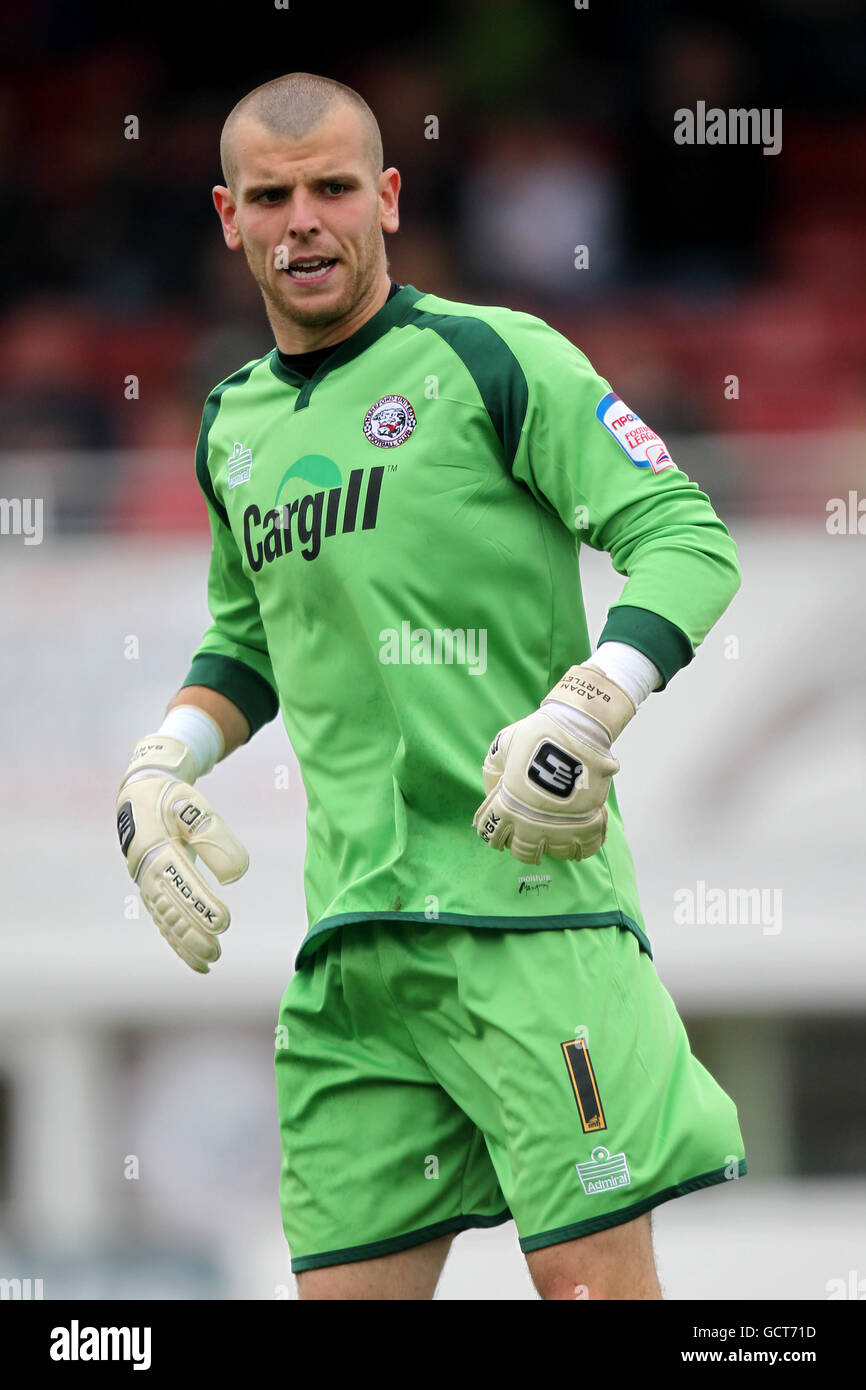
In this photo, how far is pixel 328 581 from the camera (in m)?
2.95

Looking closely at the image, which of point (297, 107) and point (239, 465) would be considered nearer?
point (297, 107)

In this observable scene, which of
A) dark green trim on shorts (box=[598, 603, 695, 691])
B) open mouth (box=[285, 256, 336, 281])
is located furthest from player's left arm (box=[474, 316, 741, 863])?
open mouth (box=[285, 256, 336, 281])

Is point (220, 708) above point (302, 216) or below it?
below

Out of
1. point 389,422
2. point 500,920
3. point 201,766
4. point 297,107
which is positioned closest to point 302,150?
point 297,107

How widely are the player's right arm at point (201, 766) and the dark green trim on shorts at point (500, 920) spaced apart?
0.24 metres

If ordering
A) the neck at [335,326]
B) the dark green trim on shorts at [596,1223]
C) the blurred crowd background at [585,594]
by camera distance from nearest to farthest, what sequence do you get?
the dark green trim on shorts at [596,1223] < the neck at [335,326] < the blurred crowd background at [585,594]

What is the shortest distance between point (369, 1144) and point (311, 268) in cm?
131

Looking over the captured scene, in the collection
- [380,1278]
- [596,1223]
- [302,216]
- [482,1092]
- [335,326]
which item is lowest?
[380,1278]

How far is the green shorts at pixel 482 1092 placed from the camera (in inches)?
108

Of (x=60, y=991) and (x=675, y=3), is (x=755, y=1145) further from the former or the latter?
(x=675, y=3)

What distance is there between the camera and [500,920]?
282cm

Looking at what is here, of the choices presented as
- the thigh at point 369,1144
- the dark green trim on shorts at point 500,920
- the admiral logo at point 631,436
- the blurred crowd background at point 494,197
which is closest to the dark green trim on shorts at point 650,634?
the admiral logo at point 631,436

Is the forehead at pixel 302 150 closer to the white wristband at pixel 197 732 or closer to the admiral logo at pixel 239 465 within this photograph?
the admiral logo at pixel 239 465

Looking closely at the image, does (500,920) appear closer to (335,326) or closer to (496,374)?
(496,374)
